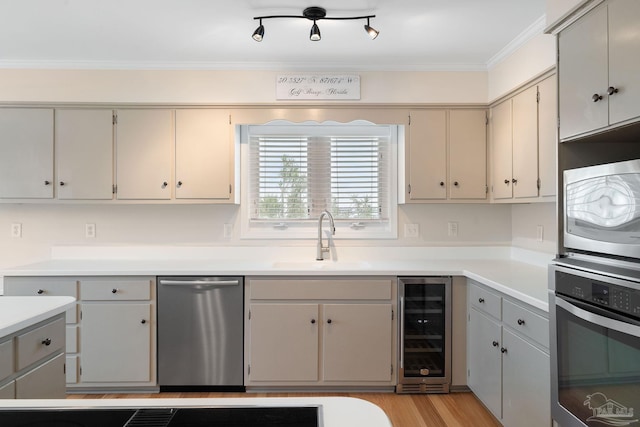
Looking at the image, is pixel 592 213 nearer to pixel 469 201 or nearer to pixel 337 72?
pixel 469 201

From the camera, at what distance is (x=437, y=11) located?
7.69ft

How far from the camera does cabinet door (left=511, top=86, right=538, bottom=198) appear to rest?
247 centimetres

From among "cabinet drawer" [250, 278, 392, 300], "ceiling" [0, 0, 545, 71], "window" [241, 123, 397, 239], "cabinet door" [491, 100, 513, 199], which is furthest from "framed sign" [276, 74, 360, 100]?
"cabinet drawer" [250, 278, 392, 300]

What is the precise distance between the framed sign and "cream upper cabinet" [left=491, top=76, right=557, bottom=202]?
3.66ft

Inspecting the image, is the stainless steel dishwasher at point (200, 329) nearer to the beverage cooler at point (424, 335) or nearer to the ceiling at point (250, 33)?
the beverage cooler at point (424, 335)

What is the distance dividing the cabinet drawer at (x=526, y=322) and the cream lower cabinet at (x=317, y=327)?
0.79 metres

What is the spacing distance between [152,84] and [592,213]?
9.69 ft

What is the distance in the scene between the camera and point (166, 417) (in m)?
0.83

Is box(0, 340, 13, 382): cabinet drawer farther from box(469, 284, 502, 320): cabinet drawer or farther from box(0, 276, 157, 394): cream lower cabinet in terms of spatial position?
box(469, 284, 502, 320): cabinet drawer

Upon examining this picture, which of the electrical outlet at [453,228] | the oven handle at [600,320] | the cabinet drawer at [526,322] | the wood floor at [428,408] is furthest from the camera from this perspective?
the electrical outlet at [453,228]

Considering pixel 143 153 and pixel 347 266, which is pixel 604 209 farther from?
pixel 143 153

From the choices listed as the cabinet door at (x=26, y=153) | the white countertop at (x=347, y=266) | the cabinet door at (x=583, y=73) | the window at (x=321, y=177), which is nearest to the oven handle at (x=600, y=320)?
the white countertop at (x=347, y=266)

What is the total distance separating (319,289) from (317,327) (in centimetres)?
26

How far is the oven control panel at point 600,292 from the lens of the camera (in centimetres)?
122
